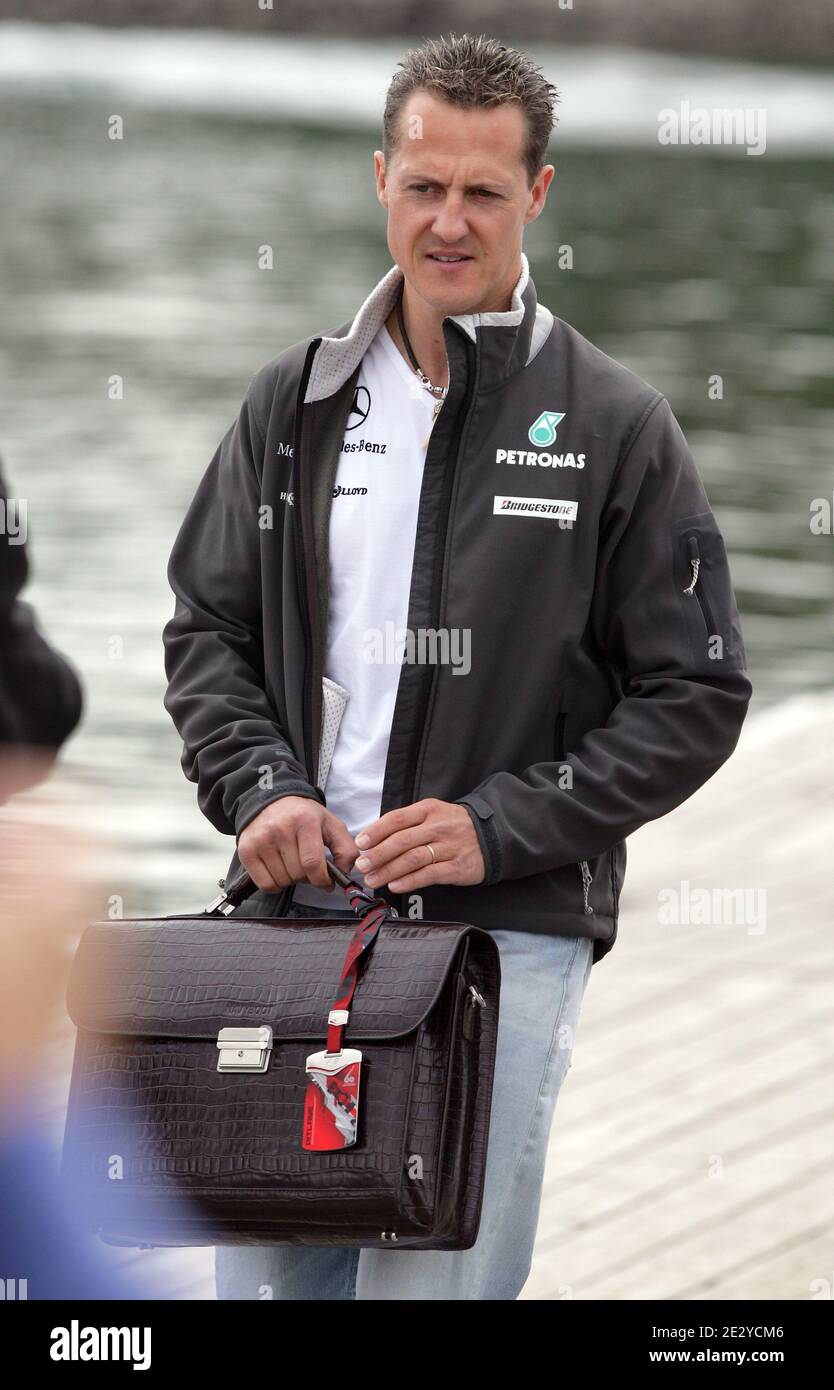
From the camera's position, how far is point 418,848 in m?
2.32

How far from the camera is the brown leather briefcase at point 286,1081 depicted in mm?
2227

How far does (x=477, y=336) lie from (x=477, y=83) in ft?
0.87

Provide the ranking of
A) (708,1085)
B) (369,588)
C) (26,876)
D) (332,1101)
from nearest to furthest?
(26,876) → (332,1101) → (369,588) → (708,1085)

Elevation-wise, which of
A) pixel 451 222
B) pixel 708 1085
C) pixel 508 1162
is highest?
pixel 451 222

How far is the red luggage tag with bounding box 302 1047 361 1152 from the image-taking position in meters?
2.23

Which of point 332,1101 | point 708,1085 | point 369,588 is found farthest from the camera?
point 708,1085

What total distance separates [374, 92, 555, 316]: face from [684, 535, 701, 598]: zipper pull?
345 millimetres

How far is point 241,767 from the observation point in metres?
2.45

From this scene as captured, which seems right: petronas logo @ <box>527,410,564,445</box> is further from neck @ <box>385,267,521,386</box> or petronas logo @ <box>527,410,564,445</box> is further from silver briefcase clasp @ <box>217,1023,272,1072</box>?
silver briefcase clasp @ <box>217,1023,272,1072</box>

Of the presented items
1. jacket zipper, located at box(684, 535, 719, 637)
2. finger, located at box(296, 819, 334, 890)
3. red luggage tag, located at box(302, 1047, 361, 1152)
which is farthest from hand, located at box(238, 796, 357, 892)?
jacket zipper, located at box(684, 535, 719, 637)

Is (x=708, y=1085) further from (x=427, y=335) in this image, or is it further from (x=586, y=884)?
(x=427, y=335)

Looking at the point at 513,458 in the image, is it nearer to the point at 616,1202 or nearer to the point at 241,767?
the point at 241,767

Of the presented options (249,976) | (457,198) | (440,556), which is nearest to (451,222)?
(457,198)
